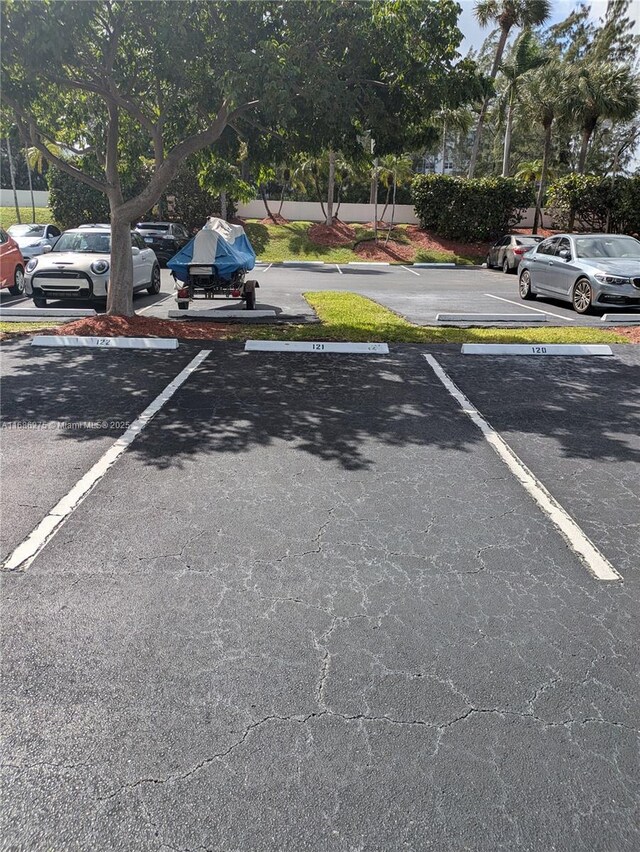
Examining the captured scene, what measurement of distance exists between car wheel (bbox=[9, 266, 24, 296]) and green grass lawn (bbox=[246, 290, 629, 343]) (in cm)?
781

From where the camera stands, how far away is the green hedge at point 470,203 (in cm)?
3244

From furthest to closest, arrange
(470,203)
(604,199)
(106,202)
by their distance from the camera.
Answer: (470,203) → (106,202) → (604,199)

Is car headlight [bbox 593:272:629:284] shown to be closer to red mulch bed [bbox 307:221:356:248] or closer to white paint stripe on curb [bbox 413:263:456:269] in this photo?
white paint stripe on curb [bbox 413:263:456:269]

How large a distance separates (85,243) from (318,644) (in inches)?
559

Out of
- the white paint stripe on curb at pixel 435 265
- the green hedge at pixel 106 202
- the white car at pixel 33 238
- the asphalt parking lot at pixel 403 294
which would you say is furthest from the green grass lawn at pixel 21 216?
the white paint stripe on curb at pixel 435 265

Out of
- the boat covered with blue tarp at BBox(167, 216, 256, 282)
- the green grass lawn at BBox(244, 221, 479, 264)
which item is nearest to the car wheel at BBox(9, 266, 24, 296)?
the boat covered with blue tarp at BBox(167, 216, 256, 282)

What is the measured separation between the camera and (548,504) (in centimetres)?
484

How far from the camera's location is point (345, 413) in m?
6.98

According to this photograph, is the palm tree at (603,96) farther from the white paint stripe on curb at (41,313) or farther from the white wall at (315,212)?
the white paint stripe on curb at (41,313)

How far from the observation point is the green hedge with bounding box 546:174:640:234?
100ft

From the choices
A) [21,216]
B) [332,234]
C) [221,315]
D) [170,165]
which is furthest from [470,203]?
[21,216]

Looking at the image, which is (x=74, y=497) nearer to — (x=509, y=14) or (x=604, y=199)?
(x=604, y=199)

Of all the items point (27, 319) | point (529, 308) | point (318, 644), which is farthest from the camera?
point (529, 308)

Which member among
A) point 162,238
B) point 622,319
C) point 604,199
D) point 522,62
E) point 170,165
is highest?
point 522,62
